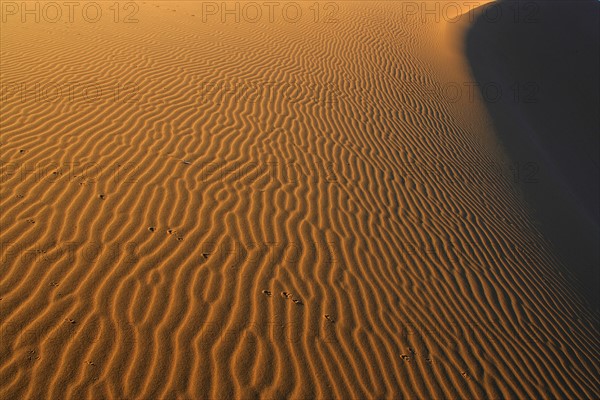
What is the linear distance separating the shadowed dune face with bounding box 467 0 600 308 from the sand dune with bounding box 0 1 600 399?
87 centimetres

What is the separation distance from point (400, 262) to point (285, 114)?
14.0 feet

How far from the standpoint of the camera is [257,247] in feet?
14.9

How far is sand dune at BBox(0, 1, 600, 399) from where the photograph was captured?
3309 millimetres

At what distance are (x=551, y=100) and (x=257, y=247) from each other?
12.3 meters

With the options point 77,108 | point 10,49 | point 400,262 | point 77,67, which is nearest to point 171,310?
point 400,262

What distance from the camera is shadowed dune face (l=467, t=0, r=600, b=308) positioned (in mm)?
7945

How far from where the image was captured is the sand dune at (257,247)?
3.31 metres

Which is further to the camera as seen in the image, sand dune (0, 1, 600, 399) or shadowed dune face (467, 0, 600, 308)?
shadowed dune face (467, 0, 600, 308)

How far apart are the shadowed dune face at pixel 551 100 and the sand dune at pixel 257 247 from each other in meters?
0.87

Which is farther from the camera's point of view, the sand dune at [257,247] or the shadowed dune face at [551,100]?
the shadowed dune face at [551,100]

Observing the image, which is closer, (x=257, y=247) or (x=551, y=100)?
(x=257, y=247)

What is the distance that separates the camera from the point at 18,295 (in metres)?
3.46

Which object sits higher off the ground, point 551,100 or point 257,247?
point 551,100

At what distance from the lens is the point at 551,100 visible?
41.2ft
